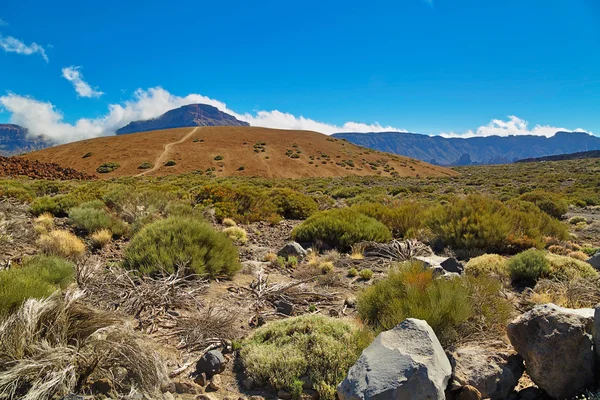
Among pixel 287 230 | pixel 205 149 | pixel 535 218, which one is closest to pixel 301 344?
pixel 287 230

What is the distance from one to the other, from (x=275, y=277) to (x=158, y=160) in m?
49.3

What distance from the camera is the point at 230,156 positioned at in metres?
A: 54.6

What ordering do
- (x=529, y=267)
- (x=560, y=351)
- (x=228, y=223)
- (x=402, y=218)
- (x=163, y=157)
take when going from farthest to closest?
(x=163, y=157), (x=228, y=223), (x=402, y=218), (x=529, y=267), (x=560, y=351)

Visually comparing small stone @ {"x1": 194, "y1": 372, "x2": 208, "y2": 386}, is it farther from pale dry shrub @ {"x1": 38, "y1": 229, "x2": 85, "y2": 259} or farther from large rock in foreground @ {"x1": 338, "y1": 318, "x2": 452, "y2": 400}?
pale dry shrub @ {"x1": 38, "y1": 229, "x2": 85, "y2": 259}

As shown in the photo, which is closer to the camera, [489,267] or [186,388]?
[186,388]

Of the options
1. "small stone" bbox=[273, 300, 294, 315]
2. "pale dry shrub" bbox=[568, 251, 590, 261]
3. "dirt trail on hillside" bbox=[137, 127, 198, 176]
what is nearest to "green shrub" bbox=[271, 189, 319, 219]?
"pale dry shrub" bbox=[568, 251, 590, 261]

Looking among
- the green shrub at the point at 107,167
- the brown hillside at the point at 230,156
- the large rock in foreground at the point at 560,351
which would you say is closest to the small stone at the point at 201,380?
the large rock in foreground at the point at 560,351

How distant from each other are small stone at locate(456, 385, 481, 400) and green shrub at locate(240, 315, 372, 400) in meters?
0.92

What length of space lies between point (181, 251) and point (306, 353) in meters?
3.64

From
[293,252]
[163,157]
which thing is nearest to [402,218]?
[293,252]

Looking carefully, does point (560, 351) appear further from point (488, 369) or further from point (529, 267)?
point (529, 267)

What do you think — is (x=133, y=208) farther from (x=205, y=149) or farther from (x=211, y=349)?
(x=205, y=149)

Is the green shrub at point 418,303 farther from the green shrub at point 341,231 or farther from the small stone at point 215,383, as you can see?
the green shrub at point 341,231

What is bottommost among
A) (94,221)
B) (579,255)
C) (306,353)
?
(579,255)
